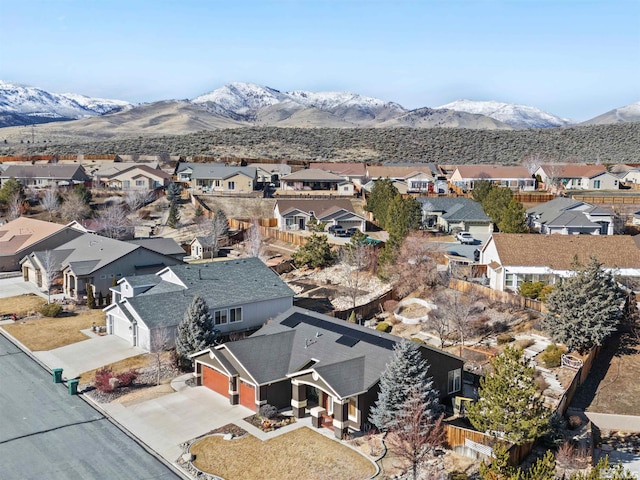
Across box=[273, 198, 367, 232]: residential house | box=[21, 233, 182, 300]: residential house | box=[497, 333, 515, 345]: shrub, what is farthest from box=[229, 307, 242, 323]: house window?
box=[273, 198, 367, 232]: residential house

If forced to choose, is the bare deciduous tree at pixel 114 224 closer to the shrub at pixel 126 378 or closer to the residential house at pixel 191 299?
the residential house at pixel 191 299

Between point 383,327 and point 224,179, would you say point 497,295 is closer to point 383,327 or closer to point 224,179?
point 383,327

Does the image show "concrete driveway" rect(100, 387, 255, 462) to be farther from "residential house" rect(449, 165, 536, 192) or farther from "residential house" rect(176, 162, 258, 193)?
"residential house" rect(449, 165, 536, 192)

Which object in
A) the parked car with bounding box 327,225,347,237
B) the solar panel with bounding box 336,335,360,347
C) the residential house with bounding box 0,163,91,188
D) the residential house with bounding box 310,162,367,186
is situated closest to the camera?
the solar panel with bounding box 336,335,360,347

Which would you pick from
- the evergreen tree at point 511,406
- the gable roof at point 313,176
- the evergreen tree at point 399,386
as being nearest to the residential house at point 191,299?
the evergreen tree at point 399,386

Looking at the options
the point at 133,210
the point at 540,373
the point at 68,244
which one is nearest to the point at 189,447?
the point at 540,373

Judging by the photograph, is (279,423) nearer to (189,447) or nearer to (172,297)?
(189,447)
